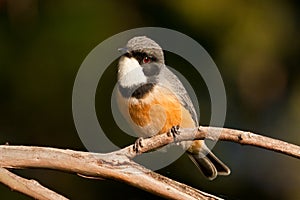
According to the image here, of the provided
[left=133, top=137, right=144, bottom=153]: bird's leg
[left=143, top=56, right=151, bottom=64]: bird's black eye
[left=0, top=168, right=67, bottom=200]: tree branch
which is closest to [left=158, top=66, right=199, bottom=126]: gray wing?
[left=143, top=56, right=151, bottom=64]: bird's black eye

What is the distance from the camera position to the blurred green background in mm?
5215

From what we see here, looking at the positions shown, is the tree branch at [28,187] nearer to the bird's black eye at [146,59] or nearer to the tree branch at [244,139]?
the tree branch at [244,139]

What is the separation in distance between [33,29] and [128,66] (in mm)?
1660

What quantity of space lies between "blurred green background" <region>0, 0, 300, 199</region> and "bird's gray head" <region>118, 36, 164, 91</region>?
3.68 feet

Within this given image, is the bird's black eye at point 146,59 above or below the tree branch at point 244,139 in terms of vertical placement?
above

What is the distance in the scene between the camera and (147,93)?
378 centimetres

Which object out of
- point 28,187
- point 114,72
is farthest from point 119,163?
point 114,72

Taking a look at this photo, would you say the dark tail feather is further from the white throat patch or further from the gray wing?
the white throat patch

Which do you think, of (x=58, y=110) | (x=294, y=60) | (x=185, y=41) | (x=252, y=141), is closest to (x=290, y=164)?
(x=294, y=60)

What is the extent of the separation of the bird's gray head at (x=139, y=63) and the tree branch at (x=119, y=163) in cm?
88


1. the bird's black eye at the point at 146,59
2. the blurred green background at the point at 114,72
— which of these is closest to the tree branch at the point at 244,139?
the bird's black eye at the point at 146,59

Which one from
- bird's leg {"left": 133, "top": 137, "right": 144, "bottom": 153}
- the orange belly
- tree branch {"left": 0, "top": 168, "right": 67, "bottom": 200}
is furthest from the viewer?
the orange belly

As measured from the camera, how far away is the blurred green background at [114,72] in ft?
17.1

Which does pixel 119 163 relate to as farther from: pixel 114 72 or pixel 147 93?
pixel 114 72
